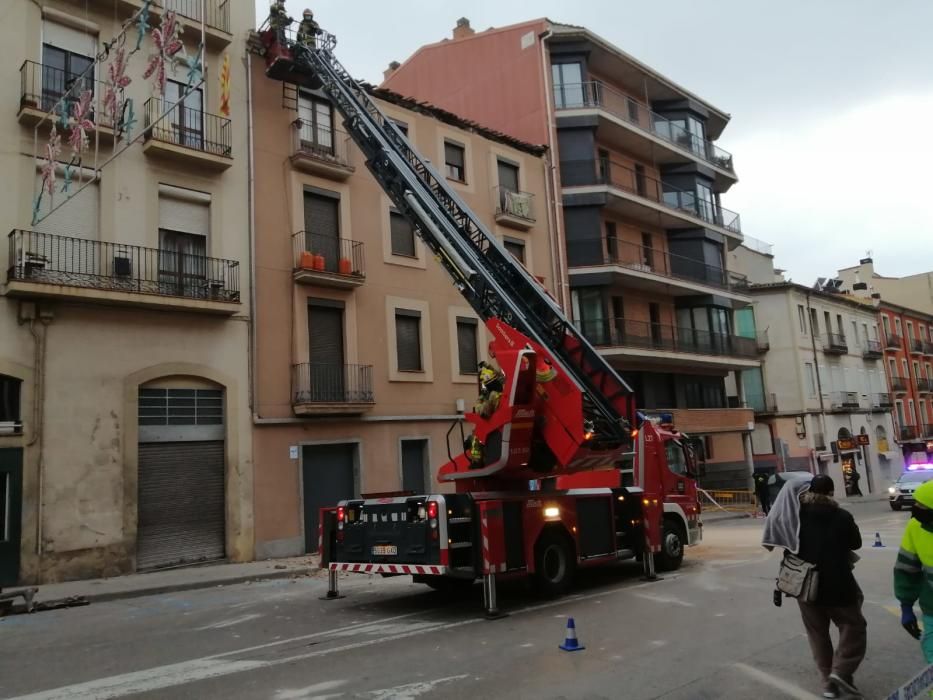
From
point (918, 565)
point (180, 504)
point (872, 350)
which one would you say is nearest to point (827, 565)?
point (918, 565)

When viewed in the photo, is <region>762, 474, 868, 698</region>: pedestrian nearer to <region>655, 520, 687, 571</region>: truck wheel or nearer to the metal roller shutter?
<region>655, 520, 687, 571</region>: truck wheel

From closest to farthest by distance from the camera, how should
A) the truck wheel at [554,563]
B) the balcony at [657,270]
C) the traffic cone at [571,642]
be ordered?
1. the traffic cone at [571,642]
2. the truck wheel at [554,563]
3. the balcony at [657,270]

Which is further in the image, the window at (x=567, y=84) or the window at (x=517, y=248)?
the window at (x=567, y=84)

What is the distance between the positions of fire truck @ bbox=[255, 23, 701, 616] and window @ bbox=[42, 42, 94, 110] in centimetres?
764

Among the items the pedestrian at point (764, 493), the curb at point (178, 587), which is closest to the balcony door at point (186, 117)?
the curb at point (178, 587)

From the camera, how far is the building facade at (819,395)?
39.1m

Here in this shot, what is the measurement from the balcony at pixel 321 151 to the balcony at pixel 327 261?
5.61 feet

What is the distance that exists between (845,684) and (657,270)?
27507mm

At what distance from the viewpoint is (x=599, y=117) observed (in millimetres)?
28172

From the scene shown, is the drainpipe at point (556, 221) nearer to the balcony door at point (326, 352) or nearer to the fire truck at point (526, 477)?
the balcony door at point (326, 352)

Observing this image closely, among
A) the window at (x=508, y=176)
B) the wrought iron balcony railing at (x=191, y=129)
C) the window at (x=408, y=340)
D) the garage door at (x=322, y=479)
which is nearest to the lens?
the wrought iron balcony railing at (x=191, y=129)

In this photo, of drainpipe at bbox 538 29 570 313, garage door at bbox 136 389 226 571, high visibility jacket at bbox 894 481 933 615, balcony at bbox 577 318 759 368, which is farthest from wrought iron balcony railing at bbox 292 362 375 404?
high visibility jacket at bbox 894 481 933 615

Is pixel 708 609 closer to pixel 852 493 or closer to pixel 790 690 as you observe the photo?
pixel 790 690

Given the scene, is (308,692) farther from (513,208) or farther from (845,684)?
(513,208)
